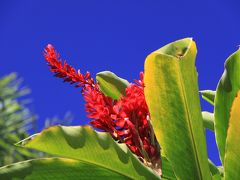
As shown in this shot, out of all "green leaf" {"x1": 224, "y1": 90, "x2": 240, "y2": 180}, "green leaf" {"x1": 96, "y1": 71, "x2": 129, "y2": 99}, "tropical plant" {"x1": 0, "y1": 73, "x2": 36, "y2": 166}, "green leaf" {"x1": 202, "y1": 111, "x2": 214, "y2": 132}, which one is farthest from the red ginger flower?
"tropical plant" {"x1": 0, "y1": 73, "x2": 36, "y2": 166}

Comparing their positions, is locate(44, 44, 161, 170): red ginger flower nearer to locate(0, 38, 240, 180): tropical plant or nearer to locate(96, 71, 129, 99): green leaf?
locate(0, 38, 240, 180): tropical plant

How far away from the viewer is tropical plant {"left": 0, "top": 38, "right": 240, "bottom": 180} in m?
0.95

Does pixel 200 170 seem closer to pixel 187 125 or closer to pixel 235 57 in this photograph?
pixel 187 125

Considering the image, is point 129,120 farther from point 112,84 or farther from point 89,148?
point 112,84

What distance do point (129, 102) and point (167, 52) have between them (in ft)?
0.52

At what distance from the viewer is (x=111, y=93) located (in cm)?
145

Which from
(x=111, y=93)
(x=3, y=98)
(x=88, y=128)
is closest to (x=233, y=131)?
(x=88, y=128)

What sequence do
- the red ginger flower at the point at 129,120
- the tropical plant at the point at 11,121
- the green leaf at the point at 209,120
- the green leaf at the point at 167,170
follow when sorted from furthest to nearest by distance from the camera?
the tropical plant at the point at 11,121, the green leaf at the point at 209,120, the green leaf at the point at 167,170, the red ginger flower at the point at 129,120

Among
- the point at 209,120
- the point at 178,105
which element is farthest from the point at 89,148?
the point at 209,120

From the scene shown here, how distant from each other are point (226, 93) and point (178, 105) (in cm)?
26

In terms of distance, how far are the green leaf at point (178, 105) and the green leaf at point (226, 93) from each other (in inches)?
8.2

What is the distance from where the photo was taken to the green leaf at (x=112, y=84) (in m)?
1.44

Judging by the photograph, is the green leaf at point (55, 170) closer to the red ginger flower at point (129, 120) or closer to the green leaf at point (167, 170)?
the red ginger flower at point (129, 120)

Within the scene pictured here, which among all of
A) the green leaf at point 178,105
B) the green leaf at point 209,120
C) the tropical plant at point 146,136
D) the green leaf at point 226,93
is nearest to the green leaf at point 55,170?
the tropical plant at point 146,136
